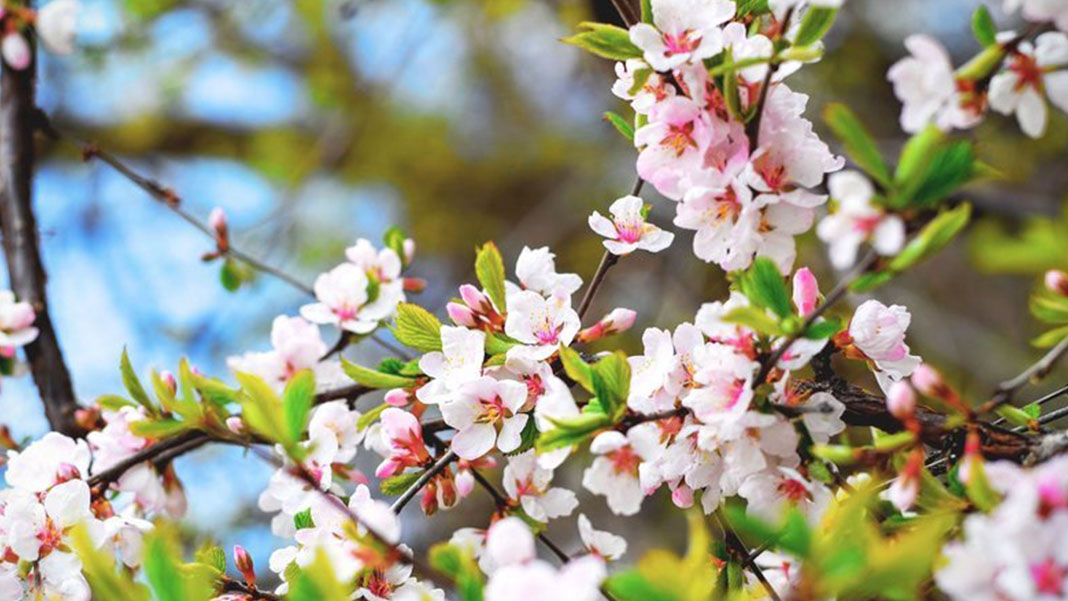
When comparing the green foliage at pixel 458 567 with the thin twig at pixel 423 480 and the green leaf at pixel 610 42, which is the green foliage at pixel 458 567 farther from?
the green leaf at pixel 610 42

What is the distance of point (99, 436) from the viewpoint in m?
0.79

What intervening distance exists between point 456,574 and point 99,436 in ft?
1.53

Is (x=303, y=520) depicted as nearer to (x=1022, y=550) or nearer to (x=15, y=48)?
(x=1022, y=550)

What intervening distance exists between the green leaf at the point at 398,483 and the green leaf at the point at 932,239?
1.18 ft

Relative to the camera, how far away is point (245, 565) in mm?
645

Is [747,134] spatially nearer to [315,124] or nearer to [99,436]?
[99,436]

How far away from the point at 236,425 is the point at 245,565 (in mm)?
116

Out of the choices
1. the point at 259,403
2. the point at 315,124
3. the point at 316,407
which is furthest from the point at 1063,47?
the point at 315,124

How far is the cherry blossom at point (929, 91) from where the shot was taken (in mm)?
444

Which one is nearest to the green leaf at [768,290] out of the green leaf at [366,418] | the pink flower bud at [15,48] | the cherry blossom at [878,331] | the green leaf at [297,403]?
the cherry blossom at [878,331]

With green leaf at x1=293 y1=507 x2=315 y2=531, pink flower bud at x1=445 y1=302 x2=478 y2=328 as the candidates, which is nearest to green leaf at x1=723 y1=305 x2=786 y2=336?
pink flower bud at x1=445 y1=302 x2=478 y2=328

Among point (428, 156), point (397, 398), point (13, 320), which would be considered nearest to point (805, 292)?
point (397, 398)

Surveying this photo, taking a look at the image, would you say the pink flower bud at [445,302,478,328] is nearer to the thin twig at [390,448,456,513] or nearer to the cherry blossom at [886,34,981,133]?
the thin twig at [390,448,456,513]

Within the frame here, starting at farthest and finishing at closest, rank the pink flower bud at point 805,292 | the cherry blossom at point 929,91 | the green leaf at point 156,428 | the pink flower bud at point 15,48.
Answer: the pink flower bud at point 15,48 < the green leaf at point 156,428 < the pink flower bud at point 805,292 < the cherry blossom at point 929,91
